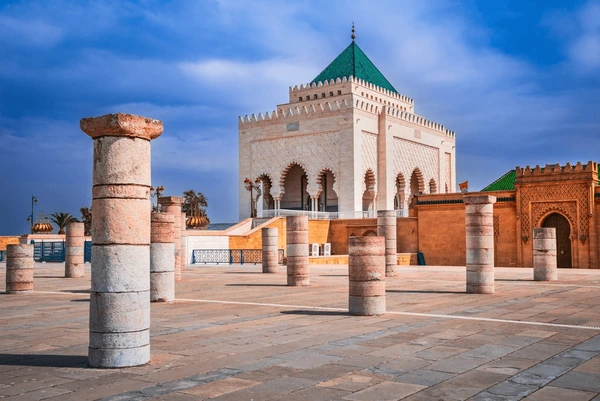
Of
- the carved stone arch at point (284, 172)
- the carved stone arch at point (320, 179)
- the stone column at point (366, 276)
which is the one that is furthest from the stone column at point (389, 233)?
the carved stone arch at point (284, 172)

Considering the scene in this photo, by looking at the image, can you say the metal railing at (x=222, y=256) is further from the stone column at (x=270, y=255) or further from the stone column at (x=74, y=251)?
the stone column at (x=74, y=251)

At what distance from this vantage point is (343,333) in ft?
20.6

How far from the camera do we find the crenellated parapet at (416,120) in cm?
3772

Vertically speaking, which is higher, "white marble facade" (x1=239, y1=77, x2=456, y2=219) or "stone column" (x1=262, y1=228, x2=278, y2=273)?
"white marble facade" (x1=239, y1=77, x2=456, y2=219)

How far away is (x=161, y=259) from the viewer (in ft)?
31.3

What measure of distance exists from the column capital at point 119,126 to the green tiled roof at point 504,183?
25499 millimetres

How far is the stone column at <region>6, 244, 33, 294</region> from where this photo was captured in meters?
11.1

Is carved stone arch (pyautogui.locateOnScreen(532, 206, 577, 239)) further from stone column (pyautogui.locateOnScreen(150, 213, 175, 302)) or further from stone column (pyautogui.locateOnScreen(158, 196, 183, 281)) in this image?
stone column (pyautogui.locateOnScreen(150, 213, 175, 302))

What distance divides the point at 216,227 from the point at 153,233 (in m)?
26.5

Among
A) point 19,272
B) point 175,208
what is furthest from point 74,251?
point 19,272

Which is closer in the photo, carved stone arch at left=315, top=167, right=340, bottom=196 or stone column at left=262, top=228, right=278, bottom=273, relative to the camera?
stone column at left=262, top=228, right=278, bottom=273

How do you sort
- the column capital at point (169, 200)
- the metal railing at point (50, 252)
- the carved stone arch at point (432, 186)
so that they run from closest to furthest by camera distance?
1. the column capital at point (169, 200)
2. the metal railing at point (50, 252)
3. the carved stone arch at point (432, 186)

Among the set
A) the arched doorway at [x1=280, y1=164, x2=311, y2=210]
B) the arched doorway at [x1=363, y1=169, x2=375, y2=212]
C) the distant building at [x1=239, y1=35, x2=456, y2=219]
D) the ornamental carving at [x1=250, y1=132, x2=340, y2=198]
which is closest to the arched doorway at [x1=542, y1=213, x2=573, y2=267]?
the distant building at [x1=239, y1=35, x2=456, y2=219]

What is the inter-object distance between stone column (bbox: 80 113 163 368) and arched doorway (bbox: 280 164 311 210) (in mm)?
34253
